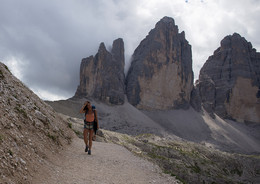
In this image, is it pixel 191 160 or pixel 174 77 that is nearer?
pixel 191 160

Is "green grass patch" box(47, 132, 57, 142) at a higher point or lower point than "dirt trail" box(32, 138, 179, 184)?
higher

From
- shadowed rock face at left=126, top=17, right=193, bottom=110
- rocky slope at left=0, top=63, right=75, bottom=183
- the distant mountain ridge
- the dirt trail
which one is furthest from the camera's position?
shadowed rock face at left=126, top=17, right=193, bottom=110

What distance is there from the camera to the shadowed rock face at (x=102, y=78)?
83.8 meters

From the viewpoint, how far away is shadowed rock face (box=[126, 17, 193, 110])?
9350 cm

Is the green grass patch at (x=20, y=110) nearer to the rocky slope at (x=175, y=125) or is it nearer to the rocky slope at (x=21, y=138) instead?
the rocky slope at (x=21, y=138)

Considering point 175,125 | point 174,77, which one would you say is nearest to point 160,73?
point 174,77

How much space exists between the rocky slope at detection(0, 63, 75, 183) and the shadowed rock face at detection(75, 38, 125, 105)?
73.7m

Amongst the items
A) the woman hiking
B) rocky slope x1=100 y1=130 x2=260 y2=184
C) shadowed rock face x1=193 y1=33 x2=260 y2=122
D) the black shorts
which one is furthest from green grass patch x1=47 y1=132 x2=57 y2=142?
shadowed rock face x1=193 y1=33 x2=260 y2=122

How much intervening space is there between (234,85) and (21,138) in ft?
399

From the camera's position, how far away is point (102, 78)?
85.8 metres

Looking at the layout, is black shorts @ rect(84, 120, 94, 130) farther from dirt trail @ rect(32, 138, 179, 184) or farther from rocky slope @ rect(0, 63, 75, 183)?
rocky slope @ rect(0, 63, 75, 183)

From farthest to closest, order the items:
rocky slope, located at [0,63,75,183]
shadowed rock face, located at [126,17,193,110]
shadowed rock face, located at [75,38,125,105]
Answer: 1. shadowed rock face, located at [126,17,193,110]
2. shadowed rock face, located at [75,38,125,105]
3. rocky slope, located at [0,63,75,183]

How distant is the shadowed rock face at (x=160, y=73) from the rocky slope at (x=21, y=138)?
81.4 meters

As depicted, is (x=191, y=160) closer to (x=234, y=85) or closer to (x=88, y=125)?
(x=88, y=125)
